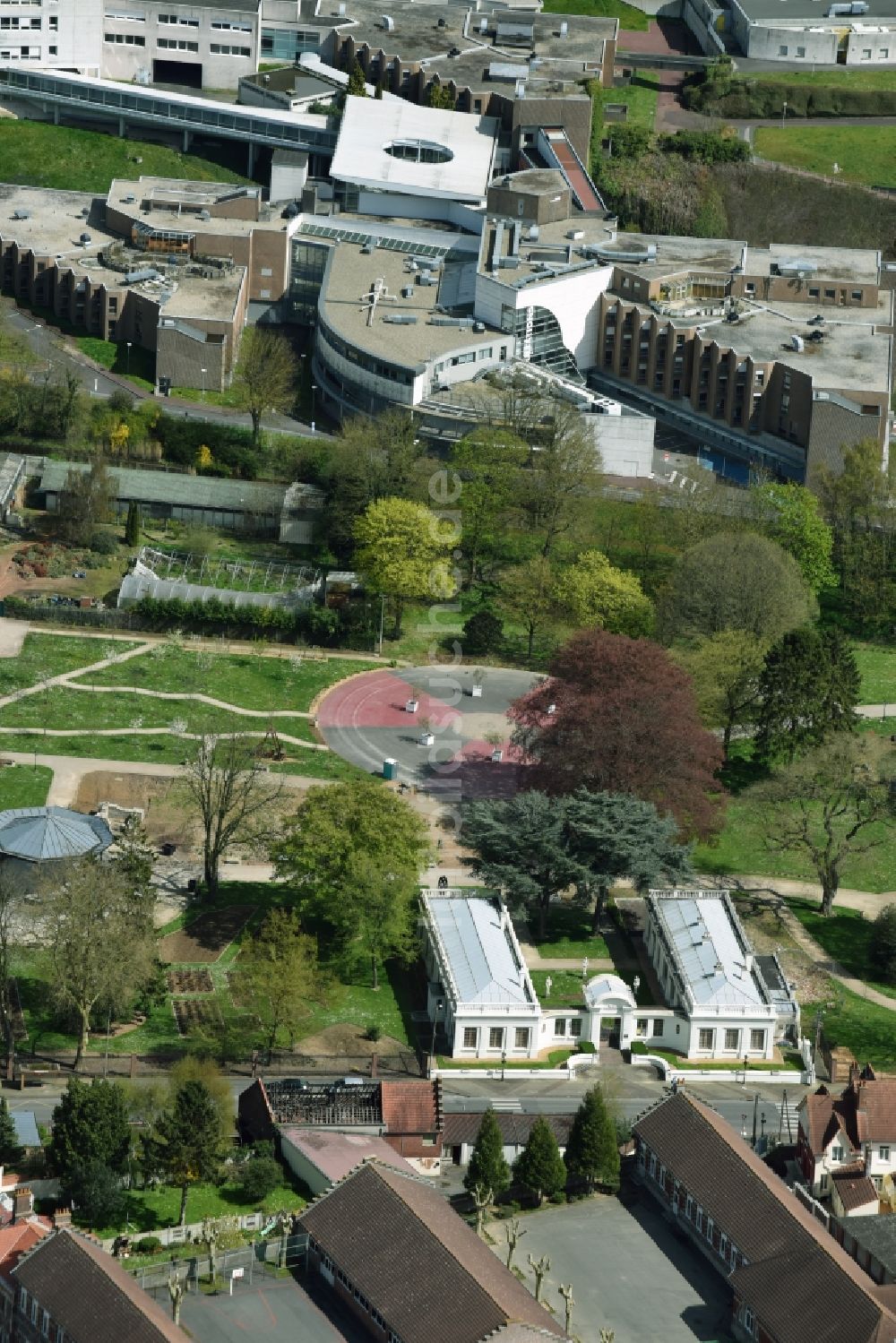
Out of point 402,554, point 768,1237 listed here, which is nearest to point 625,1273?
point 768,1237

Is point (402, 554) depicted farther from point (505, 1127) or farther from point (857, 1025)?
point (505, 1127)

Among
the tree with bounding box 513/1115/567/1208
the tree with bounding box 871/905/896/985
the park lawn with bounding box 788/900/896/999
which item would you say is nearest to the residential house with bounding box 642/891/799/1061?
the park lawn with bounding box 788/900/896/999

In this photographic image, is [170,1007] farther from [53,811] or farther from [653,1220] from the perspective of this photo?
[653,1220]

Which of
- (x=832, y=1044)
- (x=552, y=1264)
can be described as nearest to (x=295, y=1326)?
(x=552, y=1264)

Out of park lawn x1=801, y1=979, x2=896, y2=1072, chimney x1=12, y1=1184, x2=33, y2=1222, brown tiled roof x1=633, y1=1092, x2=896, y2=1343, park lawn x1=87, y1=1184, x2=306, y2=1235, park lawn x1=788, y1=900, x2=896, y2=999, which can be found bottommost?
park lawn x1=87, y1=1184, x2=306, y2=1235

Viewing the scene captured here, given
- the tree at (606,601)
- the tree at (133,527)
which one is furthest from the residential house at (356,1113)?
the tree at (133,527)

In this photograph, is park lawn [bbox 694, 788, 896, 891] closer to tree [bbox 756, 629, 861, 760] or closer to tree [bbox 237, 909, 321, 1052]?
tree [bbox 756, 629, 861, 760]

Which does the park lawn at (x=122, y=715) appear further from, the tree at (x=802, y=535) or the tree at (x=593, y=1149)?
the tree at (x=593, y=1149)
